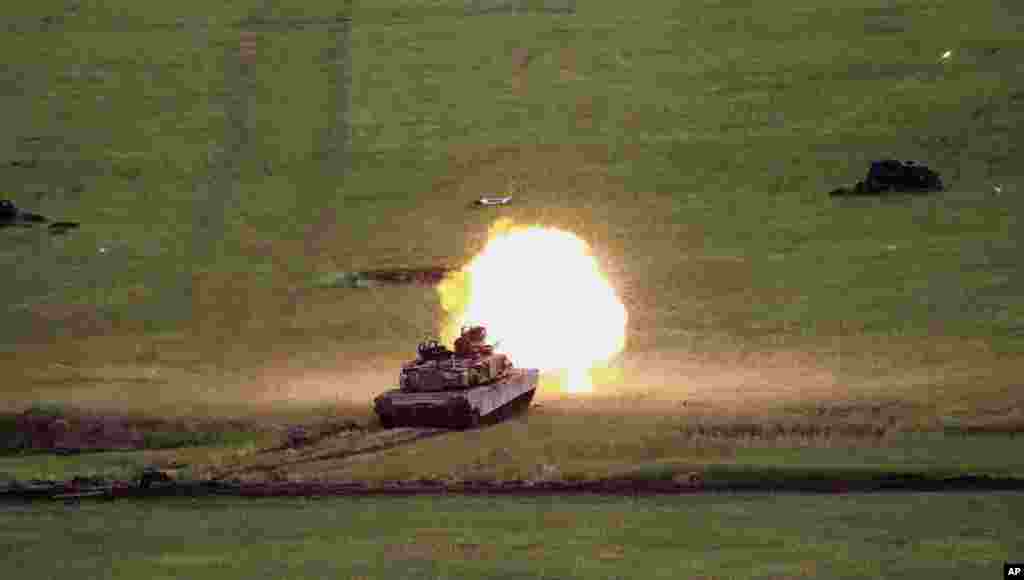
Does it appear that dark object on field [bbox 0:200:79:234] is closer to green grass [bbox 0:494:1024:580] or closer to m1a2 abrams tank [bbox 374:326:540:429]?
m1a2 abrams tank [bbox 374:326:540:429]

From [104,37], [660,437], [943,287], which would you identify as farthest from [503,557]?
[104,37]

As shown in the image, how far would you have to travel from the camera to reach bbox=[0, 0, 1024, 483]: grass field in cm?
6862

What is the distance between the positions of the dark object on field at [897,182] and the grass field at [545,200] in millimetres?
1202

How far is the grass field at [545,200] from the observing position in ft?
225

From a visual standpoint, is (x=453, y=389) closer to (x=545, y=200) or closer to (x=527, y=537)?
(x=527, y=537)

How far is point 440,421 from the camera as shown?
60.3m

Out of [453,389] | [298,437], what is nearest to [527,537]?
[298,437]

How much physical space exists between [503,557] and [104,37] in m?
84.9

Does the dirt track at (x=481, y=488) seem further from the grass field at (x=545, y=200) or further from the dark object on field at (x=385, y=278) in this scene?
the dark object on field at (x=385, y=278)

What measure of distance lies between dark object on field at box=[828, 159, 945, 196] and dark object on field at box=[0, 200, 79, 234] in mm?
36203

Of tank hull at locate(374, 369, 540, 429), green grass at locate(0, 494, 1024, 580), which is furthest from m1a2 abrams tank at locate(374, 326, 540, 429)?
green grass at locate(0, 494, 1024, 580)

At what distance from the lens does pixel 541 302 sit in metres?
79.1

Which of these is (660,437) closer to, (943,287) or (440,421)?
(440,421)

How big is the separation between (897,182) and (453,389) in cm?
4013
